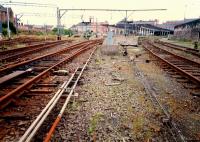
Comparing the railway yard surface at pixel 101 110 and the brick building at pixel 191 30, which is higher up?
the brick building at pixel 191 30

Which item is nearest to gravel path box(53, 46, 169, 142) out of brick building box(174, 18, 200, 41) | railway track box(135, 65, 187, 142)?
railway track box(135, 65, 187, 142)

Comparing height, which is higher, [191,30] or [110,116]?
[191,30]

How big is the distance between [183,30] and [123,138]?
59.6 metres

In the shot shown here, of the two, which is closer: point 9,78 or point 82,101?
point 82,101

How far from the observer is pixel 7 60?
13.5m

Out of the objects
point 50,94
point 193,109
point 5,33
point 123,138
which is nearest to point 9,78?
point 50,94

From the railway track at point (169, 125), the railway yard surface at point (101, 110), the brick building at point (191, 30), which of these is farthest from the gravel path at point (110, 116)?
the brick building at point (191, 30)

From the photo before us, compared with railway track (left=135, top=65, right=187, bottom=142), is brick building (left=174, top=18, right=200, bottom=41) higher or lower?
higher

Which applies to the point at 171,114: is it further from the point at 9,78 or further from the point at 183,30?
the point at 183,30

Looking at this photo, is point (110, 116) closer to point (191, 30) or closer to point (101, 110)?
point (101, 110)

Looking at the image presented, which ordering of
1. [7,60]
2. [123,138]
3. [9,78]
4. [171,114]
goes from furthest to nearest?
1. [7,60]
2. [9,78]
3. [171,114]
4. [123,138]

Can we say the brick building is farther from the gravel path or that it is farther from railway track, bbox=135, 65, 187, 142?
railway track, bbox=135, 65, 187, 142

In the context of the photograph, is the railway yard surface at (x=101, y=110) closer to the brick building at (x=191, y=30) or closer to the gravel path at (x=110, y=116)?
the gravel path at (x=110, y=116)

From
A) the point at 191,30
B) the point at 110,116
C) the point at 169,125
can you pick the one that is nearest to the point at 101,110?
the point at 110,116
